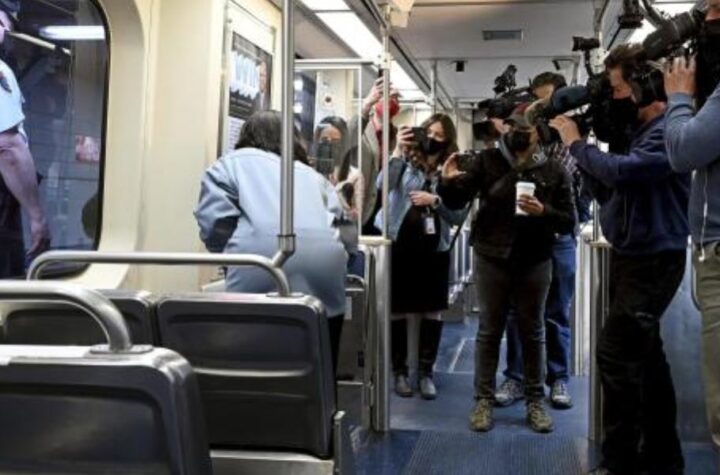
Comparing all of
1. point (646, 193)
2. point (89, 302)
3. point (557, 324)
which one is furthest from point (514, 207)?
point (89, 302)

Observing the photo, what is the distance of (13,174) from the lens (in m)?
2.71

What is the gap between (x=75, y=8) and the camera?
305cm

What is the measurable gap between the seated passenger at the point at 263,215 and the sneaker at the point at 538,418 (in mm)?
1657

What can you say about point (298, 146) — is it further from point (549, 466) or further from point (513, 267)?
point (549, 466)

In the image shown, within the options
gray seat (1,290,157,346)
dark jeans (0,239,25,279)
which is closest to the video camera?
dark jeans (0,239,25,279)

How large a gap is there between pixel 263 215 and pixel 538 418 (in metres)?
2.06

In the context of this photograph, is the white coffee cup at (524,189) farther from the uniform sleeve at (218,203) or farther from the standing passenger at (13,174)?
the standing passenger at (13,174)

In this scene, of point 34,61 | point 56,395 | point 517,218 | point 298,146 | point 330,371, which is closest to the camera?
point 56,395

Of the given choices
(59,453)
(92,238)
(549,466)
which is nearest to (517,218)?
(549,466)

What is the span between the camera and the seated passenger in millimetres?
2684

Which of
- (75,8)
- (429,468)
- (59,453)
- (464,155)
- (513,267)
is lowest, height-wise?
(429,468)

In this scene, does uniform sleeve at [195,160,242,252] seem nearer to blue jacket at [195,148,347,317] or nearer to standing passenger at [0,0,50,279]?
blue jacket at [195,148,347,317]

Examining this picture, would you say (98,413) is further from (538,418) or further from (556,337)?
(556,337)

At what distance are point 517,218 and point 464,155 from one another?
47cm
